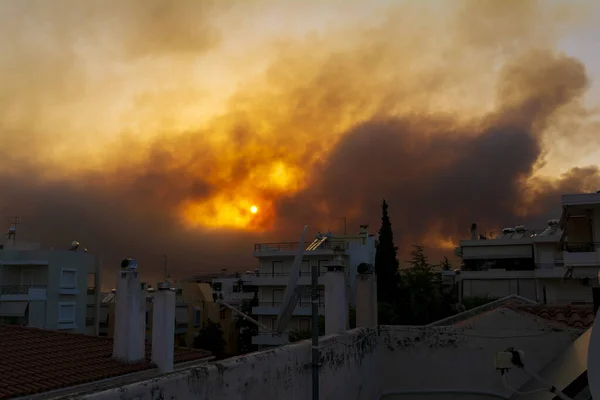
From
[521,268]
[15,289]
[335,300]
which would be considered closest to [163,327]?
[335,300]

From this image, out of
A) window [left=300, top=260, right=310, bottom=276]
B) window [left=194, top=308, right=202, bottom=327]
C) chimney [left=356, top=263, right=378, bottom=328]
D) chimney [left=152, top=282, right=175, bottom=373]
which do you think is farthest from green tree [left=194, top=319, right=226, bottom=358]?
chimney [left=356, top=263, right=378, bottom=328]

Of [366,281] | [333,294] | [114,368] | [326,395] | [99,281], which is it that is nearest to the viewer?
[326,395]

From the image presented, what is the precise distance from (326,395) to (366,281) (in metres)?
3.99

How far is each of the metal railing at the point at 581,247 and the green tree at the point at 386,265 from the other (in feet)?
57.8

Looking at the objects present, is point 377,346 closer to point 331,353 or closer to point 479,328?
point 479,328

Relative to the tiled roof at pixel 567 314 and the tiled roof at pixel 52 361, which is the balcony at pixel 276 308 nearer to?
the tiled roof at pixel 52 361

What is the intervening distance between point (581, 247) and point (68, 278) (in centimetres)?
3465

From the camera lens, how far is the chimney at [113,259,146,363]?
15227 millimetres

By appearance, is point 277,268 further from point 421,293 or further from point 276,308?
point 421,293

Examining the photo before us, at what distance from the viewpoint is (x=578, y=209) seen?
87.0 ft

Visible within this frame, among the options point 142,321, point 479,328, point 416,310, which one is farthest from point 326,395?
point 416,310

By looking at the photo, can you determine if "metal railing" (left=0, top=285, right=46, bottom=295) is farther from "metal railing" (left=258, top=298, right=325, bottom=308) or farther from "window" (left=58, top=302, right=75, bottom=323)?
"metal railing" (left=258, top=298, right=325, bottom=308)

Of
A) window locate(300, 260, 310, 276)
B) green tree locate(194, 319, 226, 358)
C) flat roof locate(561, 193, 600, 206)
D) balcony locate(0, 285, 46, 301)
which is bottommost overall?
green tree locate(194, 319, 226, 358)

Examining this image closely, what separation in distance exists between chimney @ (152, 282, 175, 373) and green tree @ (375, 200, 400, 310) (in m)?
30.8
